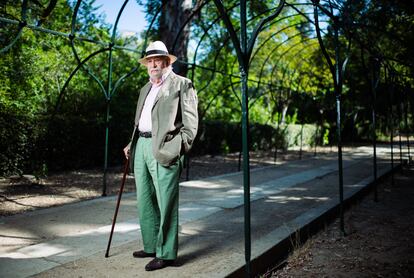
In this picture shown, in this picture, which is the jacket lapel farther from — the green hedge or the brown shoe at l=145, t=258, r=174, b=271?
the green hedge

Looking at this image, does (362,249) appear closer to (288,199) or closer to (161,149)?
(288,199)

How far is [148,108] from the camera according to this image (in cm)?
298

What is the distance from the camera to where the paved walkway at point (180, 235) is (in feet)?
9.30

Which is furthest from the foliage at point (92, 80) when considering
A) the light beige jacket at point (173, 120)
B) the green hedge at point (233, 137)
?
the light beige jacket at point (173, 120)

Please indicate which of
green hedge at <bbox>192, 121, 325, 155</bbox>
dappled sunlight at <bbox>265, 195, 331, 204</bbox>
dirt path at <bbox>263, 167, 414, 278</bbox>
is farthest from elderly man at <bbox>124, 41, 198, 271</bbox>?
green hedge at <bbox>192, 121, 325, 155</bbox>

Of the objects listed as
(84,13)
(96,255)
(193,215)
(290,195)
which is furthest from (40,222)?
(84,13)

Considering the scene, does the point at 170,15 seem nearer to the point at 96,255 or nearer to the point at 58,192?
the point at 58,192

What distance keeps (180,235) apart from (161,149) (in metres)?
1.36

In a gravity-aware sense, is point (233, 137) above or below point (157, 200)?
above

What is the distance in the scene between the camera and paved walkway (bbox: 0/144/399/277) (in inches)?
112

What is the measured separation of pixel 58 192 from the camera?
20.6 ft

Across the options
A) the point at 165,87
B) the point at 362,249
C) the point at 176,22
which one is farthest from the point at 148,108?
the point at 176,22

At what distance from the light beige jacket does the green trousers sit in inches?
4.8

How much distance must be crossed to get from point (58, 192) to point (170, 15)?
5.02 metres
